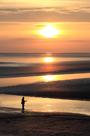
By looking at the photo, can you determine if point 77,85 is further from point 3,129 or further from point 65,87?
point 3,129

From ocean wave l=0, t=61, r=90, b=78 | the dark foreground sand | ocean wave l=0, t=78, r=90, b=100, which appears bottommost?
the dark foreground sand

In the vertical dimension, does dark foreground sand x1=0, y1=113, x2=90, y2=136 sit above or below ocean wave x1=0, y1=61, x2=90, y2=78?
below

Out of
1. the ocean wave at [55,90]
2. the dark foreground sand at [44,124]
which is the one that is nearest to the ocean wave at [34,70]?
the ocean wave at [55,90]

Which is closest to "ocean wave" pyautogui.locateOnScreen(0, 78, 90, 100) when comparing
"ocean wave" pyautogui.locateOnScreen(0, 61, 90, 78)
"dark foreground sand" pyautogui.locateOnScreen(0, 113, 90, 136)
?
"dark foreground sand" pyautogui.locateOnScreen(0, 113, 90, 136)

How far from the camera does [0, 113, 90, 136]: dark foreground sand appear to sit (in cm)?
1456

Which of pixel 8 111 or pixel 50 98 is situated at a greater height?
pixel 50 98

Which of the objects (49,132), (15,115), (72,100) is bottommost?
(49,132)

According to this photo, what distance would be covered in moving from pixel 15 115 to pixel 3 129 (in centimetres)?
336

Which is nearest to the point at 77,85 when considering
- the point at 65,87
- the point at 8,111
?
the point at 65,87

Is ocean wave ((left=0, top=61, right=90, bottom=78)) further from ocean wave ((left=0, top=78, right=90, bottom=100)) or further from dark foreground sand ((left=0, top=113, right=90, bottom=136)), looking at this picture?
dark foreground sand ((left=0, top=113, right=90, bottom=136))

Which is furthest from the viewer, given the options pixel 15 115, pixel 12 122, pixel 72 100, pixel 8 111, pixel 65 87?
pixel 65 87

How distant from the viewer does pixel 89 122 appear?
55.1 feet

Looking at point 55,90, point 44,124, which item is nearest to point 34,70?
point 55,90

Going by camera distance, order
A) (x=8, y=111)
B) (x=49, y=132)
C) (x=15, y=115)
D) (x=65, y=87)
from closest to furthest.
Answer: (x=49, y=132)
(x=15, y=115)
(x=8, y=111)
(x=65, y=87)
